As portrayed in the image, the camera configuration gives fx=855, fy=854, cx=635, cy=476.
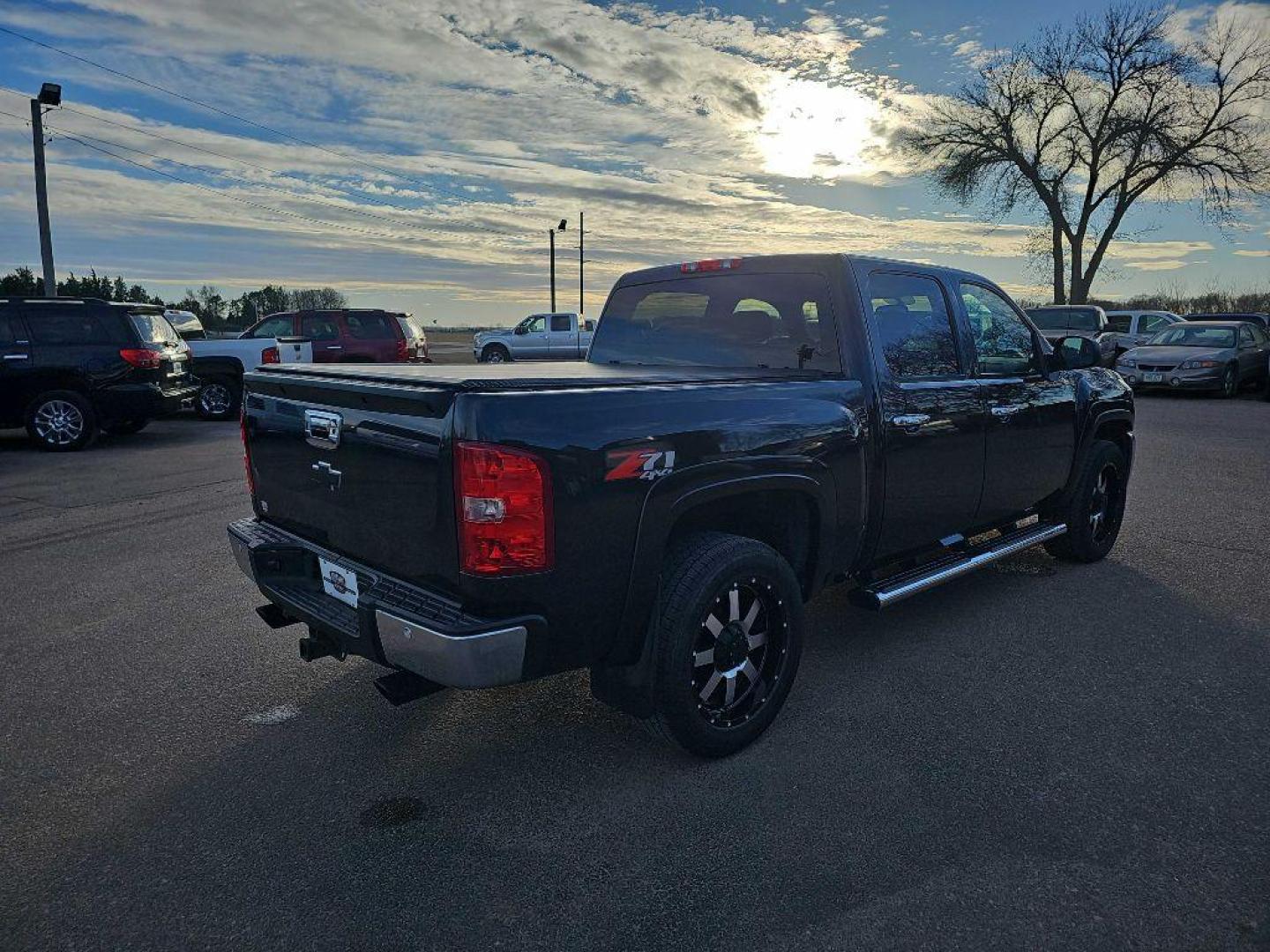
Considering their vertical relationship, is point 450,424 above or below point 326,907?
above

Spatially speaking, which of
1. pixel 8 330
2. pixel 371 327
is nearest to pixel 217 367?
pixel 371 327

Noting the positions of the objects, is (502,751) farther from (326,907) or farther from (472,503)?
(472,503)

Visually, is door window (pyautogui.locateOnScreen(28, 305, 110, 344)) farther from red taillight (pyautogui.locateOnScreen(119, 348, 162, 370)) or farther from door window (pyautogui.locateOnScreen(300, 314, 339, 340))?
door window (pyautogui.locateOnScreen(300, 314, 339, 340))

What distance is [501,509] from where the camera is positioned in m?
2.50

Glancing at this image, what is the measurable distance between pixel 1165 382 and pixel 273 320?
1785 centimetres

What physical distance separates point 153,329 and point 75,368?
1067 millimetres

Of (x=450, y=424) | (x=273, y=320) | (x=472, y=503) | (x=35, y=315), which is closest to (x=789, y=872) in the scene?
(x=472, y=503)

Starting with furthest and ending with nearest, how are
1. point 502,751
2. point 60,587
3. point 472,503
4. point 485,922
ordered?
point 60,587, point 502,751, point 472,503, point 485,922

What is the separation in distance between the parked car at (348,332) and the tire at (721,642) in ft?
45.5

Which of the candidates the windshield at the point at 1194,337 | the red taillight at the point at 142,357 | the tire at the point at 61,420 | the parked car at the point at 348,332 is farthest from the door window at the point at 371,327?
the windshield at the point at 1194,337

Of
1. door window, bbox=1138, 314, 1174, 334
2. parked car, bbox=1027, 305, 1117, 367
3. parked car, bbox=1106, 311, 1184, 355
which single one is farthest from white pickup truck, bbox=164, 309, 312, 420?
door window, bbox=1138, 314, 1174, 334

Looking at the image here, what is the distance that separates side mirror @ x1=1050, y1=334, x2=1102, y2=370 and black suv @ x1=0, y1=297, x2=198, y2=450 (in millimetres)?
10538

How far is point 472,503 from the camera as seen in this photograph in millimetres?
2502

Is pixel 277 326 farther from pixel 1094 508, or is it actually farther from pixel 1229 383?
pixel 1229 383
